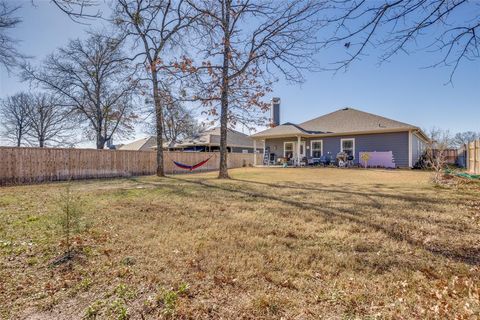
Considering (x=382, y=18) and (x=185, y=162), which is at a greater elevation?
(x=382, y=18)

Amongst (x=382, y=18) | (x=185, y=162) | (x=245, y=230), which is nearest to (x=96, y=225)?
(x=245, y=230)

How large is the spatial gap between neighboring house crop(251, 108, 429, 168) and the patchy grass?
11.8m

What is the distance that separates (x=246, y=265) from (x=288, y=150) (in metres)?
17.4

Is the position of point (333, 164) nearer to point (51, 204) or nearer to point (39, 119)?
point (51, 204)

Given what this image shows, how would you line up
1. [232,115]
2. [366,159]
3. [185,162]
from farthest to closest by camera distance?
[185,162] → [366,159] → [232,115]

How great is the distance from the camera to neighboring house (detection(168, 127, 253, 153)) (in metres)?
27.1

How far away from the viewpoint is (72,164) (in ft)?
40.9

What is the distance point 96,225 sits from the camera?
3.88 metres

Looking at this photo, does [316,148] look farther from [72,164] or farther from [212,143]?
[72,164]

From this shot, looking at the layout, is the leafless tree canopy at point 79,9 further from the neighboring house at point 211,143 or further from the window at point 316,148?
the neighboring house at point 211,143

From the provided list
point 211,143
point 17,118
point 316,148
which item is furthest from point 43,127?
point 316,148

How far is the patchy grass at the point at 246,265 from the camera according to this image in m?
1.88

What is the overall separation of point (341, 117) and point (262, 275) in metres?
18.8

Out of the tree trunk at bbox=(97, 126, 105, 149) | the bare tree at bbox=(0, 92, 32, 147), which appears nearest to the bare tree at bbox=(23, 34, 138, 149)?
the tree trunk at bbox=(97, 126, 105, 149)
